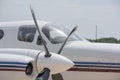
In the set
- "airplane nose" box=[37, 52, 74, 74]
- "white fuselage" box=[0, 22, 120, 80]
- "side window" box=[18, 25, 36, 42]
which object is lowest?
"white fuselage" box=[0, 22, 120, 80]

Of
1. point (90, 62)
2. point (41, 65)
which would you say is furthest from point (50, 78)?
point (90, 62)

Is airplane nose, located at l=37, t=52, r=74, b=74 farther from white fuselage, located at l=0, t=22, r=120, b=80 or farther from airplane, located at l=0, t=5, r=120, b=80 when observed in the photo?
white fuselage, located at l=0, t=22, r=120, b=80

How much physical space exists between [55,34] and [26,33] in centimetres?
89

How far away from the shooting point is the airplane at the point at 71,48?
45.7ft

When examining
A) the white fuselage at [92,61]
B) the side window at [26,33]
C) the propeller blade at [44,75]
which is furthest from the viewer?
the side window at [26,33]

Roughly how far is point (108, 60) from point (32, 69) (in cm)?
270

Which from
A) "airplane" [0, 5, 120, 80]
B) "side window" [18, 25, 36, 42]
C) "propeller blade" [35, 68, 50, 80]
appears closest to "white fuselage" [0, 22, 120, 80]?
"airplane" [0, 5, 120, 80]

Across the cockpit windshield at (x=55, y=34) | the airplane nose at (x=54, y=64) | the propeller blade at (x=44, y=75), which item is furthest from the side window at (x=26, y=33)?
the propeller blade at (x=44, y=75)

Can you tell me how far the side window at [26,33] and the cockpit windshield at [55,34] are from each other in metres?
0.35

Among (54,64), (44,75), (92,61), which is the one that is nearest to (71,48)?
(92,61)

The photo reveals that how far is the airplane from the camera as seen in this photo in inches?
548

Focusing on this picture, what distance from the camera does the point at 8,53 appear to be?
12.6 metres

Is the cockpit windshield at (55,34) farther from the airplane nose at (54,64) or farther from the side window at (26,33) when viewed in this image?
the airplane nose at (54,64)

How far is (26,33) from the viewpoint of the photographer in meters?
14.6
